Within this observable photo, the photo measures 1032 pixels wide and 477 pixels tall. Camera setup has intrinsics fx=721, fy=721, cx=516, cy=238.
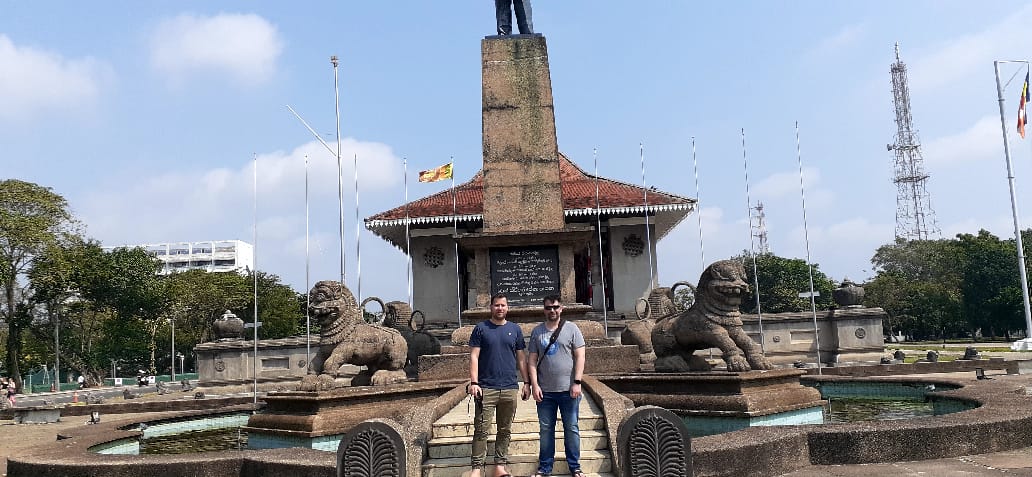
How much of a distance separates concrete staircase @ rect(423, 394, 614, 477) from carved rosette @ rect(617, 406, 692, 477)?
0.76m

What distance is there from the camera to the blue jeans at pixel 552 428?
502 centimetres

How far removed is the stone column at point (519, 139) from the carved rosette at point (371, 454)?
Result: 6.93 m

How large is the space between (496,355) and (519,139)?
717cm

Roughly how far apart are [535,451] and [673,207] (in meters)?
19.8

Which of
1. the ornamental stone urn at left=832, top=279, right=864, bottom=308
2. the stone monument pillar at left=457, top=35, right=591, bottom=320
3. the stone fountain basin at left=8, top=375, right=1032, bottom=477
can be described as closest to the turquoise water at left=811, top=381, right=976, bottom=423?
the stone fountain basin at left=8, top=375, right=1032, bottom=477

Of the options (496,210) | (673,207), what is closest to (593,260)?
(673,207)

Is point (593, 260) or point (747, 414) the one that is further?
point (593, 260)

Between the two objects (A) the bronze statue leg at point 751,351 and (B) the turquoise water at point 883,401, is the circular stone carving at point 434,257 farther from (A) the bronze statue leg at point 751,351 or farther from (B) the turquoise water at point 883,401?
(A) the bronze statue leg at point 751,351

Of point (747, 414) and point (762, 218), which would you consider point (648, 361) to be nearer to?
point (747, 414)

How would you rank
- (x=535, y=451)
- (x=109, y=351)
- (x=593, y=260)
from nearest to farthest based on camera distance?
(x=535, y=451), (x=593, y=260), (x=109, y=351)

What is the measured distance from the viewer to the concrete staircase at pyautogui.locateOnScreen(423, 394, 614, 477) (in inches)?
214

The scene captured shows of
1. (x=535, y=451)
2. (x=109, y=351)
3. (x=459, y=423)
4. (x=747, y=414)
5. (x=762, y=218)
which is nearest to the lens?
(x=535, y=451)

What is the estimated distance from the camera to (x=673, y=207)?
24703mm

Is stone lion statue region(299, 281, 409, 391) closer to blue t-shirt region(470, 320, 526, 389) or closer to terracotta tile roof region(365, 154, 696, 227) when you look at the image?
blue t-shirt region(470, 320, 526, 389)
